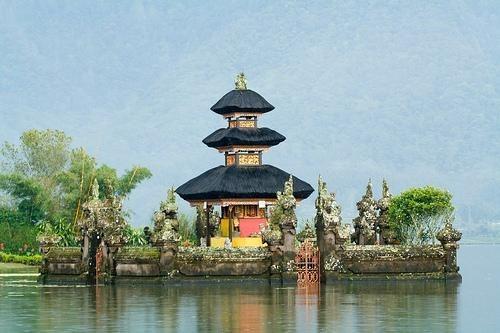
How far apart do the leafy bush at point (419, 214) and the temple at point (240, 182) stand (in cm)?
901

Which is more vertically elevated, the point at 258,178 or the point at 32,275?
the point at 258,178

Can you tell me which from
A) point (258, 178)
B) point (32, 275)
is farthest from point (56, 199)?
point (258, 178)

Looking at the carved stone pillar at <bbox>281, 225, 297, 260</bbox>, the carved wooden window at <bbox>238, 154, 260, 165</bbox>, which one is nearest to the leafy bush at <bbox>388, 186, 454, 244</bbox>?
the carved wooden window at <bbox>238, 154, 260, 165</bbox>

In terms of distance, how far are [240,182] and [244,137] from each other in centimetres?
264

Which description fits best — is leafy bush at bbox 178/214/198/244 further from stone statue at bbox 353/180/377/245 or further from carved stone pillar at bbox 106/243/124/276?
carved stone pillar at bbox 106/243/124/276

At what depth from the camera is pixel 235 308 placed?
43.5 m

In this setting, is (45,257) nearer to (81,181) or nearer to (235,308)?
(235,308)

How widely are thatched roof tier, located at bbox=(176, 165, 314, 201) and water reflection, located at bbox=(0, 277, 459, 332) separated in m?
9.77

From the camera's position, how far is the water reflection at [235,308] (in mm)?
37562

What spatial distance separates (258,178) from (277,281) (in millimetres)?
10281

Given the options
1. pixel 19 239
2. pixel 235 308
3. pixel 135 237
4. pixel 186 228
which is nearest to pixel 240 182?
pixel 135 237

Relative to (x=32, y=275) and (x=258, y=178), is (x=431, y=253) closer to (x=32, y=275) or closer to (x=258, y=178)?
(x=258, y=178)

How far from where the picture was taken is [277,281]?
57375mm

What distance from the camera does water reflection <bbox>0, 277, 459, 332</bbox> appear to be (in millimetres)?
37562
